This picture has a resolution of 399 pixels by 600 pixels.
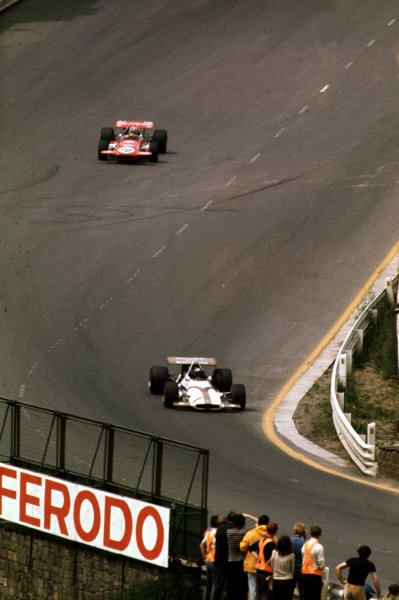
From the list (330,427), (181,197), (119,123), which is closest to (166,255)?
(181,197)

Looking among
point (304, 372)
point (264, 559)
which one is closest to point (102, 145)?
point (304, 372)

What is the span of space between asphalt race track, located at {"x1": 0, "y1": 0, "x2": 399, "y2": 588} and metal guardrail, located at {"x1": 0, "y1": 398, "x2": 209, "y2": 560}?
2.49 metres

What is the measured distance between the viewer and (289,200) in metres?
51.3

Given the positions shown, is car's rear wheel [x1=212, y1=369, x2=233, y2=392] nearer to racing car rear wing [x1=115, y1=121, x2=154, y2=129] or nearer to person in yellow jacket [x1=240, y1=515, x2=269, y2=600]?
person in yellow jacket [x1=240, y1=515, x2=269, y2=600]

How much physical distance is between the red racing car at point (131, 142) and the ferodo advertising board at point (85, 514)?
28.5m

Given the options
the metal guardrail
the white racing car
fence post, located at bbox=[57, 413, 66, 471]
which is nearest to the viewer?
the metal guardrail

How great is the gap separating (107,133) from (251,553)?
33.8 m

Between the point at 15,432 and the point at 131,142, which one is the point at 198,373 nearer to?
the point at 15,432

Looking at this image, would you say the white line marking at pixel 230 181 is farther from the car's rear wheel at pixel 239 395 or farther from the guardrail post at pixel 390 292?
the car's rear wheel at pixel 239 395

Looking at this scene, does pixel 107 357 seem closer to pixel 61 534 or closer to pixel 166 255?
pixel 166 255

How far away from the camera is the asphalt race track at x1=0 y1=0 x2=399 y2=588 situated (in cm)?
3612

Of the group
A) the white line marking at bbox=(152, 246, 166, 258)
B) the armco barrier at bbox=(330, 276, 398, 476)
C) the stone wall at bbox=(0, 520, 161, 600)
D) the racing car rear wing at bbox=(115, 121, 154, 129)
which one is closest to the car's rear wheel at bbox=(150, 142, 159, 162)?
the racing car rear wing at bbox=(115, 121, 154, 129)

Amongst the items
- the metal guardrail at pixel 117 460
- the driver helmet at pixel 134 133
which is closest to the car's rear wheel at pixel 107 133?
the driver helmet at pixel 134 133

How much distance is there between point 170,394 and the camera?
3669 cm
